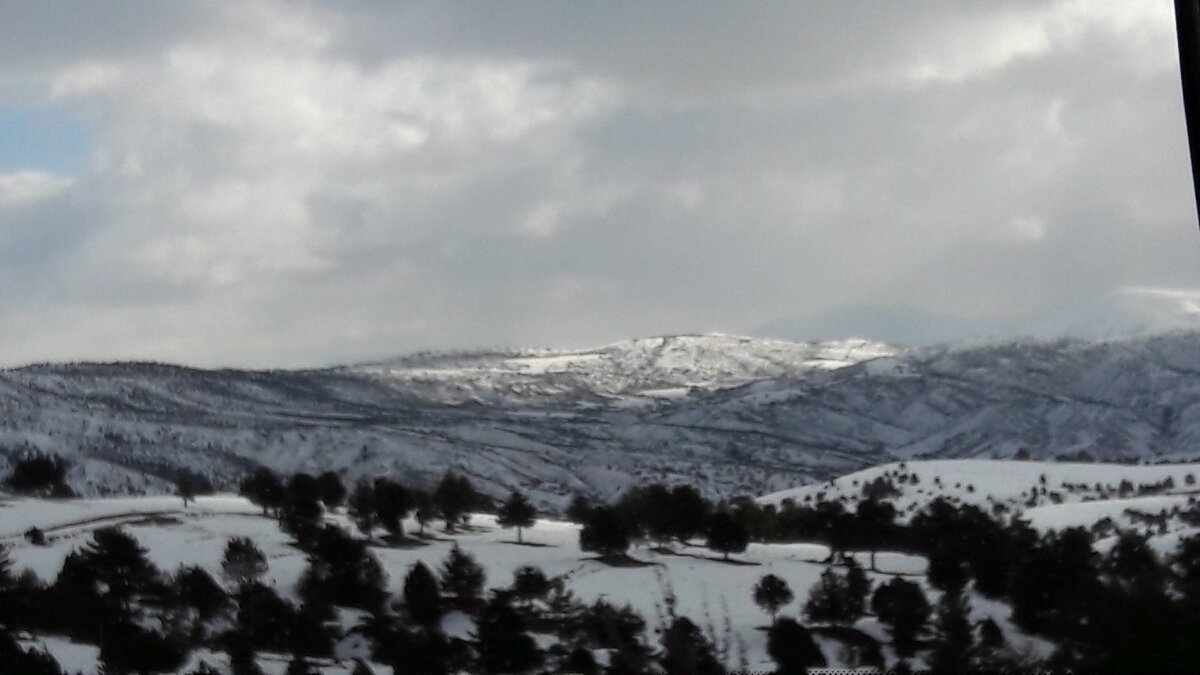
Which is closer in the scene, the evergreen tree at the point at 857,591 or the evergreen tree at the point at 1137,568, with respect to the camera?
the evergreen tree at the point at 1137,568

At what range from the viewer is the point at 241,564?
98.6m

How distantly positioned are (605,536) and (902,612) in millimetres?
47226

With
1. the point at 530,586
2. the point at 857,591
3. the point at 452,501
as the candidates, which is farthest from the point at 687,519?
the point at 857,591

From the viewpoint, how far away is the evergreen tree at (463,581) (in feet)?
294

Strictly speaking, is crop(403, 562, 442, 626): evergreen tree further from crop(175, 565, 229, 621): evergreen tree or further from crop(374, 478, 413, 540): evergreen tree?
crop(374, 478, 413, 540): evergreen tree

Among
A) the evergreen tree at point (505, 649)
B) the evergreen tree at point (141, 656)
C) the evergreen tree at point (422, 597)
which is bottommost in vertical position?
the evergreen tree at point (422, 597)

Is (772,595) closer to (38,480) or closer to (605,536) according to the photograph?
(605,536)

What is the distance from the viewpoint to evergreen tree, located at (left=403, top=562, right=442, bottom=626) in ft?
266

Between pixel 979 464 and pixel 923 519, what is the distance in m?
78.3

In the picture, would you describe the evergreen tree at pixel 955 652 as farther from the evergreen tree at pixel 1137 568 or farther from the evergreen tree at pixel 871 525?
the evergreen tree at pixel 871 525

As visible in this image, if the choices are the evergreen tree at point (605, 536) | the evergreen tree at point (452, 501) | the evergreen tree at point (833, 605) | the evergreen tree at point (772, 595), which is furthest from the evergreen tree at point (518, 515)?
the evergreen tree at point (833, 605)

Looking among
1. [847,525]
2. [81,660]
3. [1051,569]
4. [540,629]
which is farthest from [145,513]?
[1051,569]

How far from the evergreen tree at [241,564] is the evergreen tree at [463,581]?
12208 millimetres

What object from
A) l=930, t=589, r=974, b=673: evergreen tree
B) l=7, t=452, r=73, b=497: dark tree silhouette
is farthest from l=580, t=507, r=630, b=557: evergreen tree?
l=930, t=589, r=974, b=673: evergreen tree
